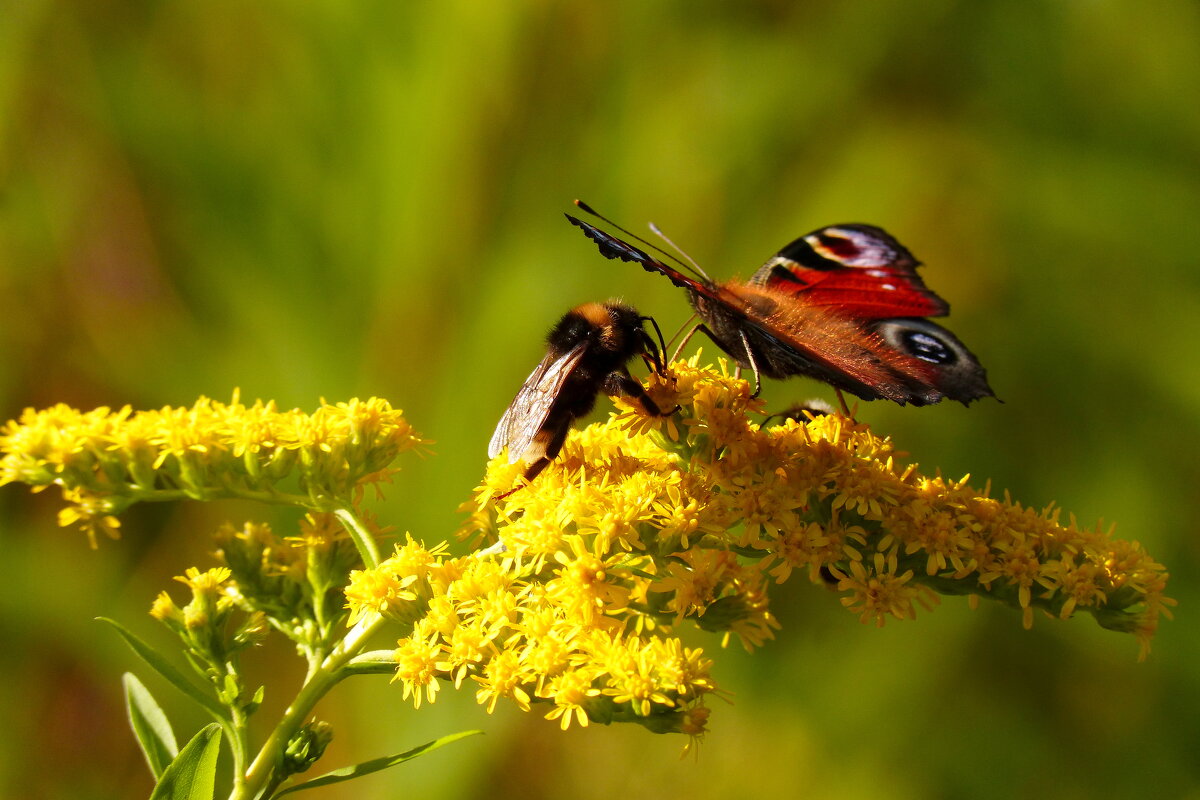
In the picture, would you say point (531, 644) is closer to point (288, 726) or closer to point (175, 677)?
point (288, 726)

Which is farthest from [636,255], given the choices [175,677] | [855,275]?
[175,677]

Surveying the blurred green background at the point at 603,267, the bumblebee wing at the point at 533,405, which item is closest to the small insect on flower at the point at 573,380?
the bumblebee wing at the point at 533,405

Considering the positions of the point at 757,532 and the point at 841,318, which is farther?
the point at 841,318

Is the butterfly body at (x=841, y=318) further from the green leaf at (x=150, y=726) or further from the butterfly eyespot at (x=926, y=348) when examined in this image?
the green leaf at (x=150, y=726)

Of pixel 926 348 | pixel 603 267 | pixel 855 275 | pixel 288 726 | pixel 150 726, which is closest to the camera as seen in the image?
pixel 288 726

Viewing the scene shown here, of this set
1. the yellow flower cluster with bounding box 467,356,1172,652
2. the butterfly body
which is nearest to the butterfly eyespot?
the butterfly body

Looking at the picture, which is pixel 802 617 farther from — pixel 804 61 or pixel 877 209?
pixel 804 61
